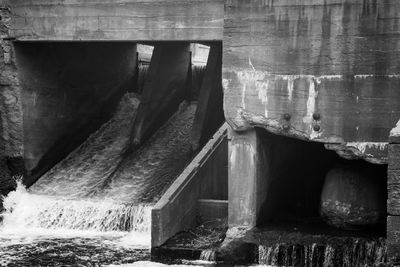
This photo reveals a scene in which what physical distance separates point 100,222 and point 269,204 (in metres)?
3.59

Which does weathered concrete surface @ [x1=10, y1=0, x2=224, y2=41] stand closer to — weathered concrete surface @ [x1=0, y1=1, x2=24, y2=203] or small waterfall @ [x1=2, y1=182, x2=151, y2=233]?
weathered concrete surface @ [x1=0, y1=1, x2=24, y2=203]

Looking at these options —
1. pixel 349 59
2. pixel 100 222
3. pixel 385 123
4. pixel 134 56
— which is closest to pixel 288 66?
pixel 349 59

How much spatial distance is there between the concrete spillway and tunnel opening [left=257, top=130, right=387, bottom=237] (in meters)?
2.72

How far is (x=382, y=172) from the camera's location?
14227mm

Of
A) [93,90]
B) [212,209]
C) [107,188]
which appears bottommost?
[212,209]

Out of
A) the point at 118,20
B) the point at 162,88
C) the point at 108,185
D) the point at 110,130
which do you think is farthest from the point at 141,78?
the point at 118,20

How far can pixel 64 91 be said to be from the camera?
19.0 metres

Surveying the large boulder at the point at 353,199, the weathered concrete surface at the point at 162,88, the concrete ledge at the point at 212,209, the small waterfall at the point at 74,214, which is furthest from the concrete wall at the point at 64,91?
the large boulder at the point at 353,199

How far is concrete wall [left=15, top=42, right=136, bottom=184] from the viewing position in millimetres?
17750

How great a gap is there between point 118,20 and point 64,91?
13.4ft

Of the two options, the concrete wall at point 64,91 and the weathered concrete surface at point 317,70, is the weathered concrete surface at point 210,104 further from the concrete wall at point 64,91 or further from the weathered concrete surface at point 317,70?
the weathered concrete surface at point 317,70

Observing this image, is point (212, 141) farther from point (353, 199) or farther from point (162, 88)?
point (162, 88)

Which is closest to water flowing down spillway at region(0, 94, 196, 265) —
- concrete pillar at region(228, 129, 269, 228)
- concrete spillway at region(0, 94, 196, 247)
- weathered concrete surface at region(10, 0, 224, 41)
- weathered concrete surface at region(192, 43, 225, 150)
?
concrete spillway at region(0, 94, 196, 247)

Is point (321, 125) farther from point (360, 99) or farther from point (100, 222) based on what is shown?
point (100, 222)
